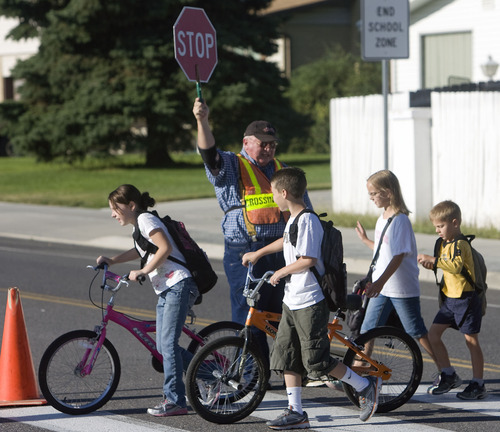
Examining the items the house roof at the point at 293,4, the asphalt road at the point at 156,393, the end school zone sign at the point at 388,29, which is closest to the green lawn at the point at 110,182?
the end school zone sign at the point at 388,29

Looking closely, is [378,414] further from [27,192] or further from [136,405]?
[27,192]

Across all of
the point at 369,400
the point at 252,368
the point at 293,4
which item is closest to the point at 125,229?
the point at 252,368

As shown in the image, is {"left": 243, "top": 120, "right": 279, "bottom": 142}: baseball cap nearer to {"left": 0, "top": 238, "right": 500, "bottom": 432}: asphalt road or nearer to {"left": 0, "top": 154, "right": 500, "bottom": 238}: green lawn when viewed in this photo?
{"left": 0, "top": 238, "right": 500, "bottom": 432}: asphalt road

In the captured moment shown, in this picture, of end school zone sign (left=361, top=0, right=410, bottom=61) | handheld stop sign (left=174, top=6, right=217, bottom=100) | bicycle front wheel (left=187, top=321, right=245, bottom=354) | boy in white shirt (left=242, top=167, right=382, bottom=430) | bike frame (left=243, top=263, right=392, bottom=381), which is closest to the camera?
boy in white shirt (left=242, top=167, right=382, bottom=430)

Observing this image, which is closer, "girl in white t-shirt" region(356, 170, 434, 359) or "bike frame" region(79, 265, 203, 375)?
"bike frame" region(79, 265, 203, 375)

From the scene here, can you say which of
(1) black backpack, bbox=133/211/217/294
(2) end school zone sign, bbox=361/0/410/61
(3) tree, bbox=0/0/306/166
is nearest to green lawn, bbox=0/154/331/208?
(3) tree, bbox=0/0/306/166

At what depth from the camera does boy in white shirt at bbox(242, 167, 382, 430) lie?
5.78 m

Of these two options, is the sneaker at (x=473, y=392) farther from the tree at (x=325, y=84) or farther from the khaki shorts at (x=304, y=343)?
the tree at (x=325, y=84)

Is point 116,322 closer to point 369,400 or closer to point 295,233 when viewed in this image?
point 295,233

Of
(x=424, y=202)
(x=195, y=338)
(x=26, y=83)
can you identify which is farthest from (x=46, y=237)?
(x=26, y=83)

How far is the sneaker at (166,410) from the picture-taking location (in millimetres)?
6188

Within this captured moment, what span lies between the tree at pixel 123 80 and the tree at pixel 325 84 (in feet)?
37.7

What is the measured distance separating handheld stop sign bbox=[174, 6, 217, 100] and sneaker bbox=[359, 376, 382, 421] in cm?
293

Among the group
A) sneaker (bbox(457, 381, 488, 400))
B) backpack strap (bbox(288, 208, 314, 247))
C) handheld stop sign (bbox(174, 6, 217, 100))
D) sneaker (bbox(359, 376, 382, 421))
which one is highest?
handheld stop sign (bbox(174, 6, 217, 100))
